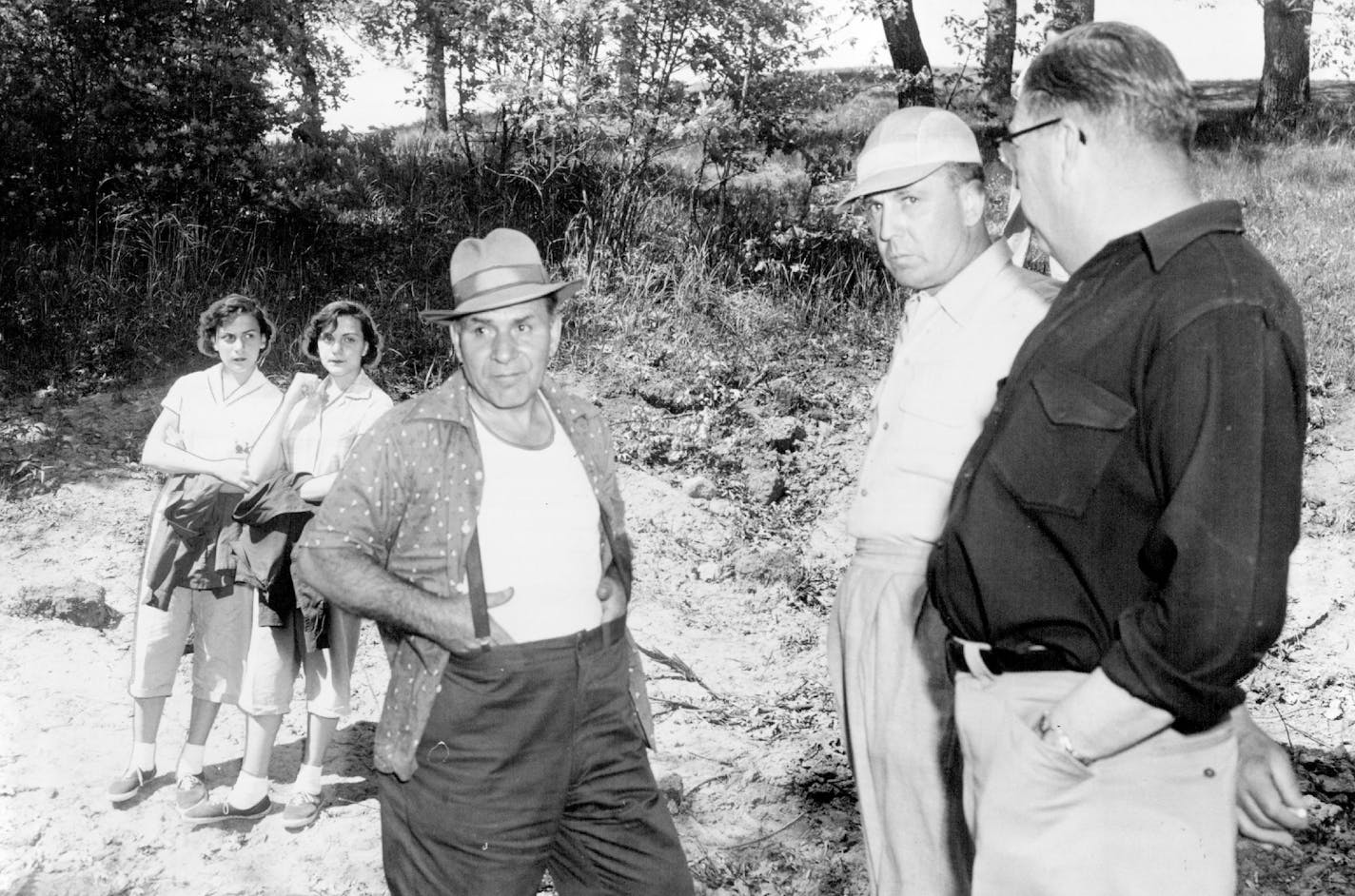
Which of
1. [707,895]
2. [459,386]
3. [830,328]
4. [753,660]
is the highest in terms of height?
[459,386]

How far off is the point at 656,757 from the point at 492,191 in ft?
24.5

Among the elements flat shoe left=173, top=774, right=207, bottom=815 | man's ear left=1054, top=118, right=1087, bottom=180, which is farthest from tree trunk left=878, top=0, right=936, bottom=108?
man's ear left=1054, top=118, right=1087, bottom=180

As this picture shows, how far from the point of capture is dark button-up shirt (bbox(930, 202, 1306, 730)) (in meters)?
1.70

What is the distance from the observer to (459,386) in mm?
2984

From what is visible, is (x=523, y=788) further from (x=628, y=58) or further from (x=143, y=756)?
(x=628, y=58)

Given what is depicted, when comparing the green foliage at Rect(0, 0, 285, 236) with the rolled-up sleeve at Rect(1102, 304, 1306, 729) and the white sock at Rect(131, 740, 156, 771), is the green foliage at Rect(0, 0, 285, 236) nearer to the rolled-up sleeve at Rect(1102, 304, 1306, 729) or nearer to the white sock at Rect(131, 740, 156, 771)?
the white sock at Rect(131, 740, 156, 771)

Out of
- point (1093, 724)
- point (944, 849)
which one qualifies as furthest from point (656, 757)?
point (1093, 724)

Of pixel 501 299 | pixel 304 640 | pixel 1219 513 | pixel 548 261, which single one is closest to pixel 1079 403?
pixel 1219 513

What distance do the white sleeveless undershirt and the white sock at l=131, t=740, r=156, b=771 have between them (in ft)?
9.53

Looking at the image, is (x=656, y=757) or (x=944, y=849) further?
(x=656, y=757)

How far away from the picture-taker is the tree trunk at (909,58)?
460 inches

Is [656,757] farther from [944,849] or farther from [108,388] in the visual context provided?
[108,388]

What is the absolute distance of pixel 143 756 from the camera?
16.3 ft

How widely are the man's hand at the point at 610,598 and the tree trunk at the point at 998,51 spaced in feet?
33.1
